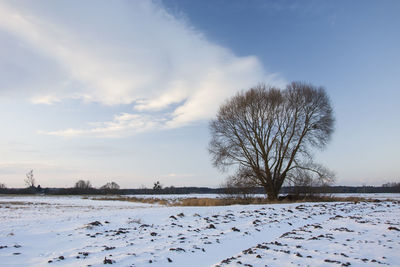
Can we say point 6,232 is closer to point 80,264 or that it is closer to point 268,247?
point 80,264

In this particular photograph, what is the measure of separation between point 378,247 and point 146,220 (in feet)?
23.9

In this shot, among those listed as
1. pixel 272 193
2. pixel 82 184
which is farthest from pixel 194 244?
pixel 82 184

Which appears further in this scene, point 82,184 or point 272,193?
point 82,184

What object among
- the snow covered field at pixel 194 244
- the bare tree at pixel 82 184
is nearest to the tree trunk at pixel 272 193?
the snow covered field at pixel 194 244

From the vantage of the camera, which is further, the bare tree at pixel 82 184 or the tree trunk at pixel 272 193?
the bare tree at pixel 82 184

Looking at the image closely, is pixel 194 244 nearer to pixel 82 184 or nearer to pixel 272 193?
pixel 272 193

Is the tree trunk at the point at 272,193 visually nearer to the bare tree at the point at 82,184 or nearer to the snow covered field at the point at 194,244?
the snow covered field at the point at 194,244

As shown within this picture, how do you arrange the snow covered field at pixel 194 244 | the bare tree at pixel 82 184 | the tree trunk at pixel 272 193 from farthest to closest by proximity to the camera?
the bare tree at pixel 82 184, the tree trunk at pixel 272 193, the snow covered field at pixel 194 244

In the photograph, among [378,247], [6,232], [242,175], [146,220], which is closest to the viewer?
[378,247]

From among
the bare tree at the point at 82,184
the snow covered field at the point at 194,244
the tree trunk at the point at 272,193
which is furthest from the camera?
the bare tree at the point at 82,184

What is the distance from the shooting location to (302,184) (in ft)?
78.0

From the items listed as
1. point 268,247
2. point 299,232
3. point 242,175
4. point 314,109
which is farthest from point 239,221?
point 314,109

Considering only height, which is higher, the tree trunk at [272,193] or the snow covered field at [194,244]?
the tree trunk at [272,193]

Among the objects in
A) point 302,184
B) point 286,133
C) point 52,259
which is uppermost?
point 286,133
